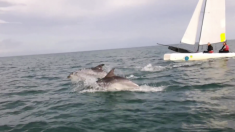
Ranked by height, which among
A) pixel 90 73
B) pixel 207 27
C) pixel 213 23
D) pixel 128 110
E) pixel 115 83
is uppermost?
pixel 213 23

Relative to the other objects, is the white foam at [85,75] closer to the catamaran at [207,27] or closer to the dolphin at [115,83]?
the dolphin at [115,83]

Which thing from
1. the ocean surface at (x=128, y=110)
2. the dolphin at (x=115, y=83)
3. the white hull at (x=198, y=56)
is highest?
the white hull at (x=198, y=56)

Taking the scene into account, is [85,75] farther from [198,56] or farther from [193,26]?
[193,26]

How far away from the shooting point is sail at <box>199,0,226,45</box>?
2761 cm

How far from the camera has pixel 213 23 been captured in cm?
2806

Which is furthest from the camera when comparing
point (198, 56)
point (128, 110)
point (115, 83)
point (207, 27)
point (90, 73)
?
point (207, 27)

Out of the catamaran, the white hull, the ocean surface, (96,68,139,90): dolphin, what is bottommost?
the ocean surface

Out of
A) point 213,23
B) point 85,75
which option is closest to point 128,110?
point 85,75

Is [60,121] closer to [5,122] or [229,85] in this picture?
[5,122]

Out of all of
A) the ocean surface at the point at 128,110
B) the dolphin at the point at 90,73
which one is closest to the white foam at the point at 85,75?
the dolphin at the point at 90,73

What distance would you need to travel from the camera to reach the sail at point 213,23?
27609mm

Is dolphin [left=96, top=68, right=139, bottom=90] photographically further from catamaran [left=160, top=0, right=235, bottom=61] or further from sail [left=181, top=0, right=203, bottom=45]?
sail [left=181, top=0, right=203, bottom=45]

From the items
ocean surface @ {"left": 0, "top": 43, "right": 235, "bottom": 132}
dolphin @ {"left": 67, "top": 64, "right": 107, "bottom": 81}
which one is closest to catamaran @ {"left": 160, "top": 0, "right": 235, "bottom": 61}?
dolphin @ {"left": 67, "top": 64, "right": 107, "bottom": 81}

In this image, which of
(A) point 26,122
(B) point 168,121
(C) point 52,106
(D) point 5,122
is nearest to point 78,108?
(C) point 52,106
